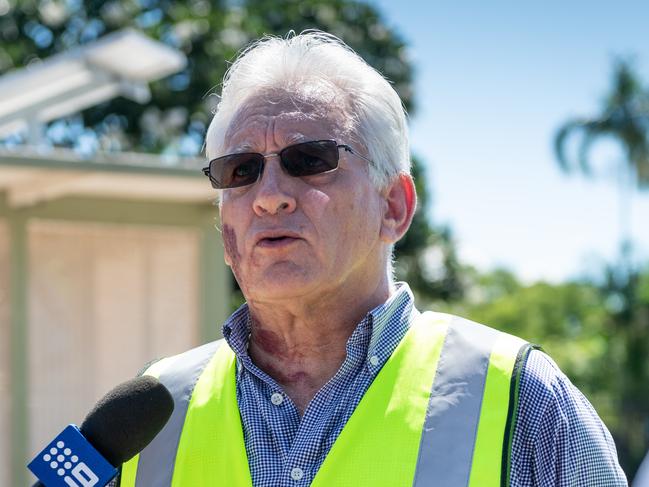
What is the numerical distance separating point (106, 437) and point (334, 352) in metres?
0.59

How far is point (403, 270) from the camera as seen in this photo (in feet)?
71.8

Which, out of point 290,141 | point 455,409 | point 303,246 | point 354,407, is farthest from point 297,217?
point 455,409

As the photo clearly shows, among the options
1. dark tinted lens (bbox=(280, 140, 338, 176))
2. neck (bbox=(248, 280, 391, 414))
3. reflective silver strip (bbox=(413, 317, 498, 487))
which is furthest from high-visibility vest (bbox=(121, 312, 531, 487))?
dark tinted lens (bbox=(280, 140, 338, 176))

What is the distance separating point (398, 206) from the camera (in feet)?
8.44

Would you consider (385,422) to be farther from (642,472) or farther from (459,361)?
(642,472)

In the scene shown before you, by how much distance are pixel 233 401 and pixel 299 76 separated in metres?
0.78

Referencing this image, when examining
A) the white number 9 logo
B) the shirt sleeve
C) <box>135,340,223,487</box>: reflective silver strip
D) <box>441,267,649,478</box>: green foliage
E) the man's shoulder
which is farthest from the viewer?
<box>441,267,649,478</box>: green foliage

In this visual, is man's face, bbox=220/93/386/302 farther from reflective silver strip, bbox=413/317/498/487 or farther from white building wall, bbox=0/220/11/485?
white building wall, bbox=0/220/11/485

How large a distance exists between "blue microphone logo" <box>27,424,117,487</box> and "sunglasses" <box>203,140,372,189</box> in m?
0.72

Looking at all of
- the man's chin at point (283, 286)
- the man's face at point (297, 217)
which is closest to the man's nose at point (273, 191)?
the man's face at point (297, 217)

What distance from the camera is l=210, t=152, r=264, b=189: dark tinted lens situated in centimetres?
243

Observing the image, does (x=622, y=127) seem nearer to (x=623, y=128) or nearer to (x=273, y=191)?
(x=623, y=128)

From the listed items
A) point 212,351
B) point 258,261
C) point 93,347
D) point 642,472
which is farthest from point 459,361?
point 93,347

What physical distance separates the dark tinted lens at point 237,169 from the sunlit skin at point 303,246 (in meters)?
0.02
